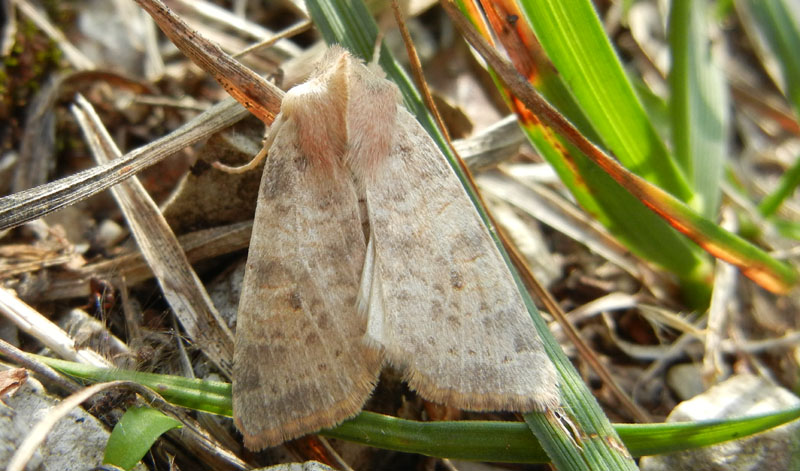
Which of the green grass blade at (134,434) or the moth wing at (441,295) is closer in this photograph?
the green grass blade at (134,434)

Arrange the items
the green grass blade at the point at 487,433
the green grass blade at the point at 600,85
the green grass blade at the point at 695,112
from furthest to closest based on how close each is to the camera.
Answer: the green grass blade at the point at 695,112 → the green grass blade at the point at 600,85 → the green grass blade at the point at 487,433

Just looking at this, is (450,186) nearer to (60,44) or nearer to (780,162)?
(60,44)

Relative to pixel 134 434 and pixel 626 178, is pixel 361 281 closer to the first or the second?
pixel 134 434

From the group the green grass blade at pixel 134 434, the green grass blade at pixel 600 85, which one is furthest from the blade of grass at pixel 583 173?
the green grass blade at pixel 134 434

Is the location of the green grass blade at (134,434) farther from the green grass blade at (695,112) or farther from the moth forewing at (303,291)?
the green grass blade at (695,112)

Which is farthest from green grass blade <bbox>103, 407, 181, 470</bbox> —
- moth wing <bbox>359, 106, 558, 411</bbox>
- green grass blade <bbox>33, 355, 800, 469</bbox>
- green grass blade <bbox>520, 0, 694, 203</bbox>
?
green grass blade <bbox>520, 0, 694, 203</bbox>
